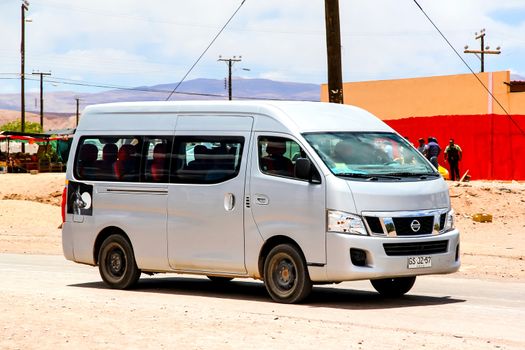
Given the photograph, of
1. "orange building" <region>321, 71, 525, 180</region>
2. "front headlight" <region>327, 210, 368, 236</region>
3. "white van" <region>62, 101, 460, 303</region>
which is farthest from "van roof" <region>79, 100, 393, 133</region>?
"orange building" <region>321, 71, 525, 180</region>

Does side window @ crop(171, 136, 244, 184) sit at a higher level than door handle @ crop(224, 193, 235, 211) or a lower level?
higher

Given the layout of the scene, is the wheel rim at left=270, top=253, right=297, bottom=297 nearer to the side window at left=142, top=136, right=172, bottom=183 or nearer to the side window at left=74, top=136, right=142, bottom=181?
the side window at left=142, top=136, right=172, bottom=183

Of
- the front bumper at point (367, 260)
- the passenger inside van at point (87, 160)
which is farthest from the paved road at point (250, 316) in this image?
the passenger inside van at point (87, 160)

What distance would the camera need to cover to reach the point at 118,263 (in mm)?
16281

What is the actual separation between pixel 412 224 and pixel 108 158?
15.6 ft

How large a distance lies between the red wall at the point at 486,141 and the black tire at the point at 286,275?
3121 centimetres

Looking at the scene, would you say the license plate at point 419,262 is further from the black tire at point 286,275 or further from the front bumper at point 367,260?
the black tire at point 286,275

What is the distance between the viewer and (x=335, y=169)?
44.8 feet

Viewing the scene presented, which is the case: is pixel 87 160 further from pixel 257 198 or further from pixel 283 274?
pixel 283 274

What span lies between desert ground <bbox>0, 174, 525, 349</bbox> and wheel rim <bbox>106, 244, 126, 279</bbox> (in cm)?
28

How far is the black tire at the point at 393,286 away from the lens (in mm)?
14914

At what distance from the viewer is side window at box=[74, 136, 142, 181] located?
632 inches

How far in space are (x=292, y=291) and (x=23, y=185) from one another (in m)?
36.2

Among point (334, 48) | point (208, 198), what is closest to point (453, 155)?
point (334, 48)
